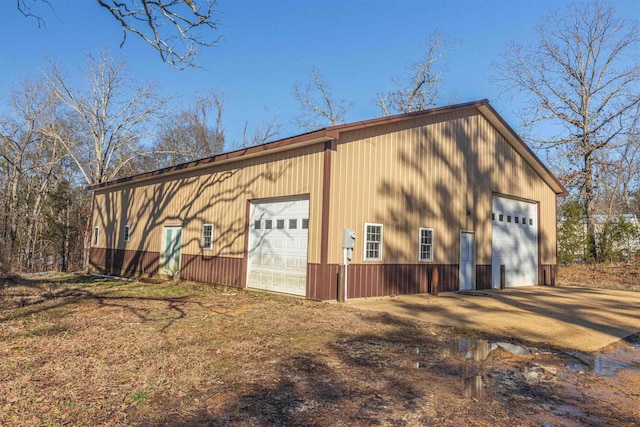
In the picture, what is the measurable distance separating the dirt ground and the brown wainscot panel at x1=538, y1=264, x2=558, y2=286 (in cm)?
1012

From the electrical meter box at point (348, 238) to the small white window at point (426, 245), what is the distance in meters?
→ 2.87

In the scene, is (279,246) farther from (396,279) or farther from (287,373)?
→ (287,373)

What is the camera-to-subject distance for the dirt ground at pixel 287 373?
3.44 metres

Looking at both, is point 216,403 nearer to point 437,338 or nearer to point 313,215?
point 437,338

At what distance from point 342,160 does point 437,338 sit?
16.1ft

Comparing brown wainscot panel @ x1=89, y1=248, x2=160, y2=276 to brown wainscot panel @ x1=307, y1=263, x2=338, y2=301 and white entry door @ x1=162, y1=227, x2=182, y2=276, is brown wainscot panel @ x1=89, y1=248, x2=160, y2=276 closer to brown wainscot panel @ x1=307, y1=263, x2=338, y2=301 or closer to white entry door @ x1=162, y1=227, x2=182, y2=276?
white entry door @ x1=162, y1=227, x2=182, y2=276

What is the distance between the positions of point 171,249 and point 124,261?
3.90 meters

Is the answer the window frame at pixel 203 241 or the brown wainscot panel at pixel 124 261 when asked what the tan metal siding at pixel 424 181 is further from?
the brown wainscot panel at pixel 124 261

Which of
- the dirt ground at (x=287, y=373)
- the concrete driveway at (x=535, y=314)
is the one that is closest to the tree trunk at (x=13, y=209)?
the dirt ground at (x=287, y=373)

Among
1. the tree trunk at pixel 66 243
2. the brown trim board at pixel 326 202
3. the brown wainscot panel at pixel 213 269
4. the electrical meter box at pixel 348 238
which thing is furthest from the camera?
the tree trunk at pixel 66 243

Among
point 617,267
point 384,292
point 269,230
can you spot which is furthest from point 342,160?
point 617,267

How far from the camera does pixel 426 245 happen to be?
11938 millimetres

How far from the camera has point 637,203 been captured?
33.8 metres

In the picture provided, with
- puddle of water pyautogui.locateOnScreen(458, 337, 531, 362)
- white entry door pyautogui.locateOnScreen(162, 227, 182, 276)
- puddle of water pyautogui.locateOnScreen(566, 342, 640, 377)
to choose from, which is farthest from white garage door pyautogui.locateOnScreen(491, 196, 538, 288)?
white entry door pyautogui.locateOnScreen(162, 227, 182, 276)
